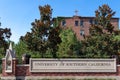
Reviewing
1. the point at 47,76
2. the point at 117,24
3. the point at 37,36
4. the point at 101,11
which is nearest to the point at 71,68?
the point at 47,76

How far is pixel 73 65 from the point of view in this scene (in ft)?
101

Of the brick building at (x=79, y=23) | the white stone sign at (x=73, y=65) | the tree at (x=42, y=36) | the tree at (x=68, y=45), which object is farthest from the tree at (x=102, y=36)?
the brick building at (x=79, y=23)

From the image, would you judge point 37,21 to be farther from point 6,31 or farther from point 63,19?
point 63,19

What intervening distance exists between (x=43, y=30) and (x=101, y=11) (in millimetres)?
7088

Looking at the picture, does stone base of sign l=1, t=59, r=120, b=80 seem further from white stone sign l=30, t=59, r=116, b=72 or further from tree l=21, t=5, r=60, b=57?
tree l=21, t=5, r=60, b=57

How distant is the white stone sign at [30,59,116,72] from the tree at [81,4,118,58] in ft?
24.9

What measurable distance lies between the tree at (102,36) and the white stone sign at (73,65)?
7.58m

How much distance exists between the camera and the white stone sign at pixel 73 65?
30516mm

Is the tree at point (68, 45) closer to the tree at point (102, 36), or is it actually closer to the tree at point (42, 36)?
the tree at point (102, 36)

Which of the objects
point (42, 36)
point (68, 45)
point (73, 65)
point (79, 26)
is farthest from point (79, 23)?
point (73, 65)

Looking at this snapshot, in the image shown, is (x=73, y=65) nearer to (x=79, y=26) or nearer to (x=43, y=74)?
(x=43, y=74)

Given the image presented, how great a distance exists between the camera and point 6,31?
40.2m

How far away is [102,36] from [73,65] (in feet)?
29.2

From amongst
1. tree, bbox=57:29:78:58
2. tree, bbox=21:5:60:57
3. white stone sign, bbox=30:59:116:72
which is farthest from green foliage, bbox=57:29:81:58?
white stone sign, bbox=30:59:116:72
